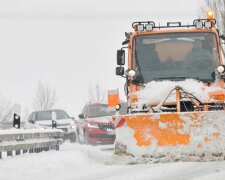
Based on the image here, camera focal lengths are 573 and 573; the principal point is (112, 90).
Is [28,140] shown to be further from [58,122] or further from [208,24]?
[58,122]

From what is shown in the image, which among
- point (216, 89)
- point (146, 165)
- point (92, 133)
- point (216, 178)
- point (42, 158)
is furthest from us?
point (92, 133)

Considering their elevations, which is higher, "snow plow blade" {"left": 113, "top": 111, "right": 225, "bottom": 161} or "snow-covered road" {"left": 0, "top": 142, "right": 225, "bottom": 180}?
"snow plow blade" {"left": 113, "top": 111, "right": 225, "bottom": 161}

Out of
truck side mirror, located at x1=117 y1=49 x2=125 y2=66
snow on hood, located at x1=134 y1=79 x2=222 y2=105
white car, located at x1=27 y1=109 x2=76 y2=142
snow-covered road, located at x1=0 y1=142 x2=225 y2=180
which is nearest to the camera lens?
snow-covered road, located at x1=0 y1=142 x2=225 y2=180

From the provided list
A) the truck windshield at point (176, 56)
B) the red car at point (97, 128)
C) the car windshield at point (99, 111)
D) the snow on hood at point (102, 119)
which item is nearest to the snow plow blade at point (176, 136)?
the truck windshield at point (176, 56)

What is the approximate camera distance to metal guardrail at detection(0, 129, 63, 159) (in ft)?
34.4

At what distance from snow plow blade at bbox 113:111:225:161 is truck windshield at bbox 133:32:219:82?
1927 mm

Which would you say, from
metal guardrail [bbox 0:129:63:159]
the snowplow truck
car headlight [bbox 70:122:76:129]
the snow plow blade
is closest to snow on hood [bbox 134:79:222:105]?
the snowplow truck

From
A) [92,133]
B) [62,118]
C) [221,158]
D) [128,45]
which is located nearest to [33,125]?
[62,118]

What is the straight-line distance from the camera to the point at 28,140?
38.2 feet

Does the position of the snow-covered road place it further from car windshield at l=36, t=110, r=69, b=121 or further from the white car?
car windshield at l=36, t=110, r=69, b=121

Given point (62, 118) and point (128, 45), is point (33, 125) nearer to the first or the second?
point (62, 118)

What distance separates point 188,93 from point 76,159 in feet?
7.92

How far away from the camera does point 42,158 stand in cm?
1027

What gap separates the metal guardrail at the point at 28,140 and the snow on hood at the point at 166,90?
2378 mm
